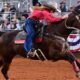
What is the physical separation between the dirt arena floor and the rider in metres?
1.73

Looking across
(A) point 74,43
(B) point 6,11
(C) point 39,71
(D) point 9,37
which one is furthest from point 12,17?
(D) point 9,37

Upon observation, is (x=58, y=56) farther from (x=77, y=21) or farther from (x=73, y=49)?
(x=73, y=49)

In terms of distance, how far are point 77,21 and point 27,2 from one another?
32.9 ft

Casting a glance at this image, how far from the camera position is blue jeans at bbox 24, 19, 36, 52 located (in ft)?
31.2

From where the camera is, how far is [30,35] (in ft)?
31.2

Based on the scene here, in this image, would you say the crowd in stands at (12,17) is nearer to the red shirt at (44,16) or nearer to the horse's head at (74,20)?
the red shirt at (44,16)

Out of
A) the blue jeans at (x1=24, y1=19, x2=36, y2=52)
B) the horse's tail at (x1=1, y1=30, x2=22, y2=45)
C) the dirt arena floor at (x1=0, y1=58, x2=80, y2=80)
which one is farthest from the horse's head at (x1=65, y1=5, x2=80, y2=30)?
the dirt arena floor at (x1=0, y1=58, x2=80, y2=80)

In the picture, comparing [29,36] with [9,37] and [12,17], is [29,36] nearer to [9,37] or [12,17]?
[9,37]

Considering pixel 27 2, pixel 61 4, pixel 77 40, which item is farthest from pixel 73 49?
pixel 27 2

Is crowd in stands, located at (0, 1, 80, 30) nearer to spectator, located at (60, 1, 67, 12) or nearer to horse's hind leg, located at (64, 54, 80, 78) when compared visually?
spectator, located at (60, 1, 67, 12)

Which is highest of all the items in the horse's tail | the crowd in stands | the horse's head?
the horse's head

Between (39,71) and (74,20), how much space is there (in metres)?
3.66

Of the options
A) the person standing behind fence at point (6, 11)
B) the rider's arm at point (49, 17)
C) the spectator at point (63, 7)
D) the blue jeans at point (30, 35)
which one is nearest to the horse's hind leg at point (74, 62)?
the rider's arm at point (49, 17)

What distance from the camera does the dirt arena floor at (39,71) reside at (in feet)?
36.8
